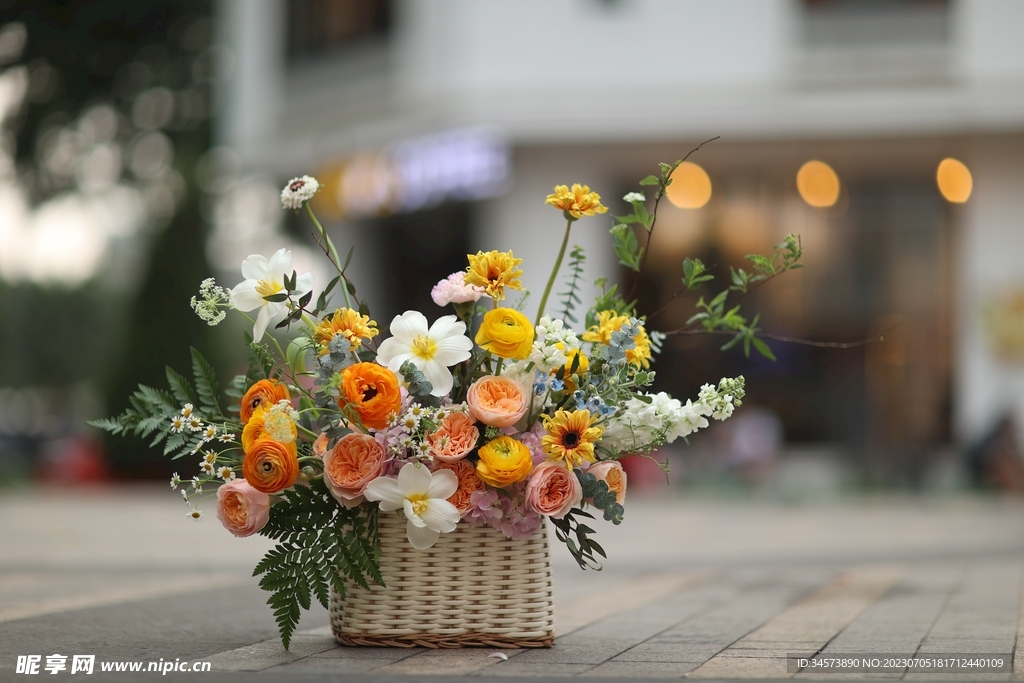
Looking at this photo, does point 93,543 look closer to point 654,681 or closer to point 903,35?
point 654,681

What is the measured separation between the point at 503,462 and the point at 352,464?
0.49 metres

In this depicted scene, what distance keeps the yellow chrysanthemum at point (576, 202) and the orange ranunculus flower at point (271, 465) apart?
4.01 ft

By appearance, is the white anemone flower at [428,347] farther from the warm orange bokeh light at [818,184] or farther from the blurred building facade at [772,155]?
the warm orange bokeh light at [818,184]

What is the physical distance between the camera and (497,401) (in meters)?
Answer: 4.21

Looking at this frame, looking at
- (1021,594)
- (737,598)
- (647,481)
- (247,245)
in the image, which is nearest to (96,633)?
(737,598)

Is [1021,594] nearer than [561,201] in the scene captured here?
No

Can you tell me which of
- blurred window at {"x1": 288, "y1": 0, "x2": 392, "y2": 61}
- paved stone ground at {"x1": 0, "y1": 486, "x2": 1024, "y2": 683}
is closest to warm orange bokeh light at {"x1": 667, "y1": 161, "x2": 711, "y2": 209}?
blurred window at {"x1": 288, "y1": 0, "x2": 392, "y2": 61}

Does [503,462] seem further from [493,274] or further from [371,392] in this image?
[493,274]

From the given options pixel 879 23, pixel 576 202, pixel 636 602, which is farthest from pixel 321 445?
pixel 879 23

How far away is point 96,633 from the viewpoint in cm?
503

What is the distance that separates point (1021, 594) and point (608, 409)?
3.31 meters

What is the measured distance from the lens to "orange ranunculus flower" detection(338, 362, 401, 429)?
4082mm

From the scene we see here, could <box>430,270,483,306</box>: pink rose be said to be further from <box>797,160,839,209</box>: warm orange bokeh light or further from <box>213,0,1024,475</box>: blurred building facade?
<box>797,160,839,209</box>: warm orange bokeh light

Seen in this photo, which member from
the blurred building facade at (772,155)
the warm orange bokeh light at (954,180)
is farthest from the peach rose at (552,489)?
the warm orange bokeh light at (954,180)
